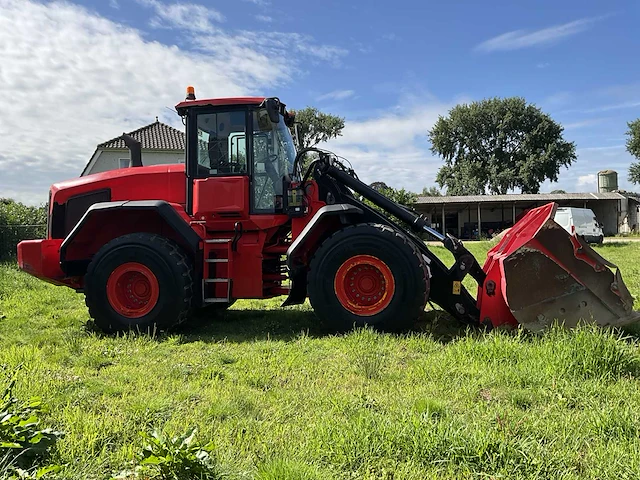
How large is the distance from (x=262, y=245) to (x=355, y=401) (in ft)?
10.2

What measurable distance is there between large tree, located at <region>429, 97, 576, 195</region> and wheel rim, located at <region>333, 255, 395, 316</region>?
43.9 m

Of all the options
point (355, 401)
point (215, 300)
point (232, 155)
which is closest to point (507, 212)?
point (232, 155)

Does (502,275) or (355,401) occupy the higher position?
(502,275)

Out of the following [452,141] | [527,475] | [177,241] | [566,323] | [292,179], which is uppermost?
[452,141]

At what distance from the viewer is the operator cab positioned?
597 centimetres

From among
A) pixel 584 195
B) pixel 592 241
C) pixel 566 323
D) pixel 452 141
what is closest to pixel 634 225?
pixel 584 195

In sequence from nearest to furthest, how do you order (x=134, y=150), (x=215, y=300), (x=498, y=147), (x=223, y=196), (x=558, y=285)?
(x=558, y=285)
(x=215, y=300)
(x=223, y=196)
(x=134, y=150)
(x=498, y=147)

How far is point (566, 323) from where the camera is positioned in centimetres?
461

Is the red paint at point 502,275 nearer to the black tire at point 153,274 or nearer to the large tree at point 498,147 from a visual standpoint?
the black tire at point 153,274

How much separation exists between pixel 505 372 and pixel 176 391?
2.58 m

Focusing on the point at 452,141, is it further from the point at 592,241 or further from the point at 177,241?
the point at 177,241

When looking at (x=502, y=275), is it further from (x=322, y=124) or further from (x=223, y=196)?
(x=322, y=124)

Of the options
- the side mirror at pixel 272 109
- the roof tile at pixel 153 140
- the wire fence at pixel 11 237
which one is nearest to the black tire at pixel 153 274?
the side mirror at pixel 272 109

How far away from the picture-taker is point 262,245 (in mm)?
6012
